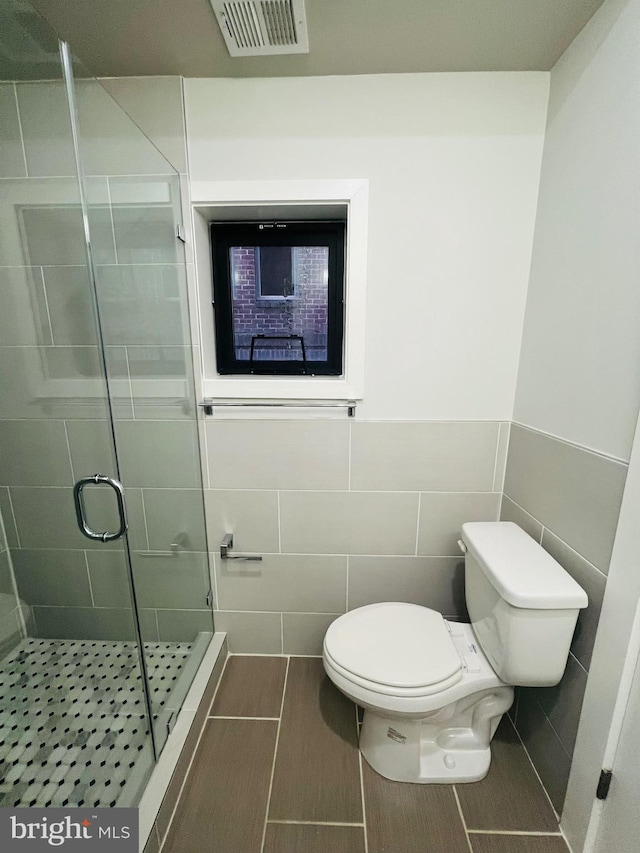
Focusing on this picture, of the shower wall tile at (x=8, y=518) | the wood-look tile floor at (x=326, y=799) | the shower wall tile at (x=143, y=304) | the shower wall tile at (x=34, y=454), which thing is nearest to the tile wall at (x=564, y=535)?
the wood-look tile floor at (x=326, y=799)

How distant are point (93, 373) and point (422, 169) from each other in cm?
136

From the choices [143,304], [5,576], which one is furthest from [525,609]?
[5,576]

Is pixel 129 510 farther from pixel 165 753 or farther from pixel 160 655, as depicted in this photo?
pixel 165 753

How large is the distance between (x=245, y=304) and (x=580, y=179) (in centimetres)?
118

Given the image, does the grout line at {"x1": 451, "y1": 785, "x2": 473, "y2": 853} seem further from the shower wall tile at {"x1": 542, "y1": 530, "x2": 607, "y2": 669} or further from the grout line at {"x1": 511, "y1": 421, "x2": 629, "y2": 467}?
the grout line at {"x1": 511, "y1": 421, "x2": 629, "y2": 467}

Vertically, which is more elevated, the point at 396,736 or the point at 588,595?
the point at 588,595

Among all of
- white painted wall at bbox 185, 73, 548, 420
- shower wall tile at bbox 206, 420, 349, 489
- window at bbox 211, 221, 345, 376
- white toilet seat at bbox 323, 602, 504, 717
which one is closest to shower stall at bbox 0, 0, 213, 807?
shower wall tile at bbox 206, 420, 349, 489

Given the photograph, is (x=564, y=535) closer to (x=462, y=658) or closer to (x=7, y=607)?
(x=462, y=658)

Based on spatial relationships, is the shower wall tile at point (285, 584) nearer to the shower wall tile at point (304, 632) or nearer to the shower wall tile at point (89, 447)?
the shower wall tile at point (304, 632)

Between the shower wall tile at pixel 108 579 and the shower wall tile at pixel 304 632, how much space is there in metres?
0.66

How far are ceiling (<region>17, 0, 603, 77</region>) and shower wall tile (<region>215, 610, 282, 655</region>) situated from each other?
2.03 meters

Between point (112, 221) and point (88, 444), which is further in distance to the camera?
point (88, 444)

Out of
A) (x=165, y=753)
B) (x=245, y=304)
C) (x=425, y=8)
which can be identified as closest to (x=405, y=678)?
(x=165, y=753)

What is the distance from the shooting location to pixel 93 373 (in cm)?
121
